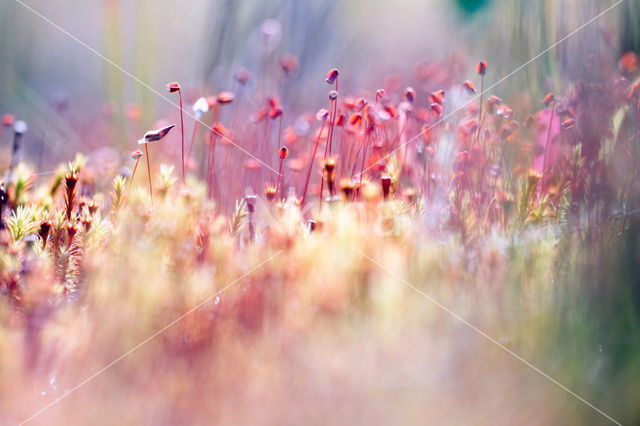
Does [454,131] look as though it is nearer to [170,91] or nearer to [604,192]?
[604,192]

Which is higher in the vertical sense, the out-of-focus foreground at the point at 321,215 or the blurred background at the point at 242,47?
the blurred background at the point at 242,47

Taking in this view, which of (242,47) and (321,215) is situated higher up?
Answer: (242,47)

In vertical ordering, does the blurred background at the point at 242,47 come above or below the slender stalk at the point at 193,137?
above

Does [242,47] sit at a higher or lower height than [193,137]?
higher

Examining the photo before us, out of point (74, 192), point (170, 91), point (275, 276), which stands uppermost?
point (170, 91)

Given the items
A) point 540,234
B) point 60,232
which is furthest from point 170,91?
point 540,234

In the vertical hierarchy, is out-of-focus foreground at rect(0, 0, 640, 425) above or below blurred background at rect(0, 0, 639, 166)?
below

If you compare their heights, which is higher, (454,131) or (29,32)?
(29,32)

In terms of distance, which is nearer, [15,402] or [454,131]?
[15,402]
